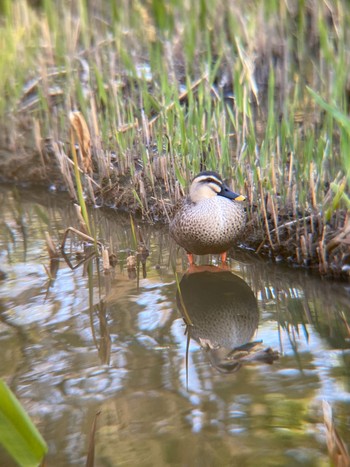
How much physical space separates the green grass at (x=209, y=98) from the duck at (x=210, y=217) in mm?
355

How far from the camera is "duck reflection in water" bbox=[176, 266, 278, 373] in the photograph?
116 inches

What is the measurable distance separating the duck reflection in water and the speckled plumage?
0.21 meters

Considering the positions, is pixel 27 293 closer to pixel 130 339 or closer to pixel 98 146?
pixel 130 339

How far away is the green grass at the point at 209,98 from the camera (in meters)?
3.17

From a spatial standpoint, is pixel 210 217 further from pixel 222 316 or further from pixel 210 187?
pixel 222 316

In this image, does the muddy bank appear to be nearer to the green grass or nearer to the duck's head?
the green grass

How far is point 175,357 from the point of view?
294cm

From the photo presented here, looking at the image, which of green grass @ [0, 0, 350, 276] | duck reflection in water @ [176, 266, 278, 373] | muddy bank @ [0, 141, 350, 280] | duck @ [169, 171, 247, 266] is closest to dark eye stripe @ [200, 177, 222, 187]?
duck @ [169, 171, 247, 266]

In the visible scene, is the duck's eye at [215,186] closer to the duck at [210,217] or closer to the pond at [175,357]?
the duck at [210,217]

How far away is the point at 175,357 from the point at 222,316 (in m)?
0.65

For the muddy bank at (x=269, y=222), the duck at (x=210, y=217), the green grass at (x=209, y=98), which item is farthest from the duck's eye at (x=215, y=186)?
the muddy bank at (x=269, y=222)

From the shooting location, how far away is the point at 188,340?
3166mm

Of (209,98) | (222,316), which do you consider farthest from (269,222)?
(222,316)

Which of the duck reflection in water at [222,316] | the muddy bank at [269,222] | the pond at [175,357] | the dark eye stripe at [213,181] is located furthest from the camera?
the dark eye stripe at [213,181]
